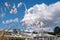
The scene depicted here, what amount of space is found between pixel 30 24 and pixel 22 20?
6.2 inches

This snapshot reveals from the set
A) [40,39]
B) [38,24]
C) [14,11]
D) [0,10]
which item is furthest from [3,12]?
[40,39]

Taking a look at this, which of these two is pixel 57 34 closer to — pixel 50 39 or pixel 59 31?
pixel 59 31

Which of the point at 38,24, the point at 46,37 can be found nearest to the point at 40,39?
the point at 46,37

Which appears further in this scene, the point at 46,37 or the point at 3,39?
the point at 46,37

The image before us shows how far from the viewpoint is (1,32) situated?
2.18 meters

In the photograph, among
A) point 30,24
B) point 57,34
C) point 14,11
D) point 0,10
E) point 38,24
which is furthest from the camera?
point 57,34

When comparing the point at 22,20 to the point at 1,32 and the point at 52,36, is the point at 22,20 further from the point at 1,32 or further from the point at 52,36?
the point at 52,36

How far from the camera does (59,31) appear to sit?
18422 millimetres

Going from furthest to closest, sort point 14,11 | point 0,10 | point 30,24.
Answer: point 30,24 < point 0,10 < point 14,11

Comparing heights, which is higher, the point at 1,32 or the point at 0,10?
the point at 0,10

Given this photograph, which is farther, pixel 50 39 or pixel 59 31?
pixel 50 39

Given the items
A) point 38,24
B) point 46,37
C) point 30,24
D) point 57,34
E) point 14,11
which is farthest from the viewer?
point 46,37

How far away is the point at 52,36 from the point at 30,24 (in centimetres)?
1750

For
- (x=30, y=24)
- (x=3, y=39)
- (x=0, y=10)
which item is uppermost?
(x=0, y=10)
